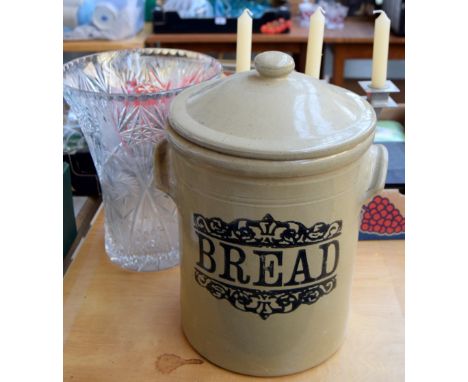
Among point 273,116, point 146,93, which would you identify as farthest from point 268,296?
point 146,93

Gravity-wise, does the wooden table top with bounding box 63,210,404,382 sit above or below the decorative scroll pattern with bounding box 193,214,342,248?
below

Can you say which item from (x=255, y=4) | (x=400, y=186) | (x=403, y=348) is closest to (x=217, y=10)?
(x=255, y=4)

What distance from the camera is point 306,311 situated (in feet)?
1.81

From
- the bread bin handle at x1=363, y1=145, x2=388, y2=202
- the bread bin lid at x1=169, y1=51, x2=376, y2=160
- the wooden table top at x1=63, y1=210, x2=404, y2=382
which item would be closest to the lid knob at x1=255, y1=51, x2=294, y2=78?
the bread bin lid at x1=169, y1=51, x2=376, y2=160

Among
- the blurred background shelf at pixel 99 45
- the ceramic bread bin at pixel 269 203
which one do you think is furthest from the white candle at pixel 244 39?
the blurred background shelf at pixel 99 45

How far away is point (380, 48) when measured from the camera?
0.65 meters

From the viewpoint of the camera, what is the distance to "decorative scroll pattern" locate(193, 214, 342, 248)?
0.50 m

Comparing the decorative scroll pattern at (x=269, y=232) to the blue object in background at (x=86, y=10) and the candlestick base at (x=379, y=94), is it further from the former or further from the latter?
the blue object in background at (x=86, y=10)

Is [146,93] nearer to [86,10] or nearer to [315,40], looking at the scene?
[315,40]

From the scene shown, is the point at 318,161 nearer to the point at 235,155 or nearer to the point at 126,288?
the point at 235,155

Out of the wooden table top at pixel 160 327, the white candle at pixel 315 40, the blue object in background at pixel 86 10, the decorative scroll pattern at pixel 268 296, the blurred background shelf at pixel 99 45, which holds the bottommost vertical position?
the wooden table top at pixel 160 327

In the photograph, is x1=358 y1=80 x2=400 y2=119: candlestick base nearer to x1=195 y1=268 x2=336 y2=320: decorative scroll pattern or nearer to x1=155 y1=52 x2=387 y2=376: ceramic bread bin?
x1=155 y1=52 x2=387 y2=376: ceramic bread bin

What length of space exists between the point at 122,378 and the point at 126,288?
0.15 m

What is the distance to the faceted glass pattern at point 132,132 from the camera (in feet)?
2.15
